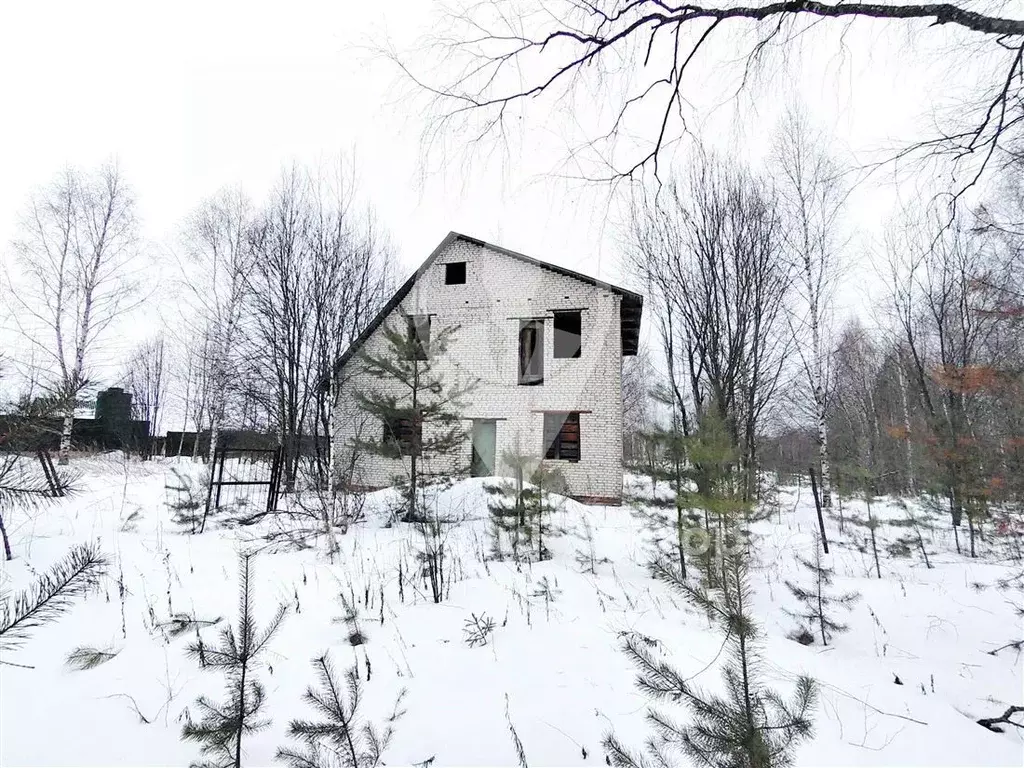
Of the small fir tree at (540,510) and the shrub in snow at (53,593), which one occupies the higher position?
the shrub in snow at (53,593)

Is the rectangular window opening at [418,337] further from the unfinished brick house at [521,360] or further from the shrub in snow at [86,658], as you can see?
the shrub in snow at [86,658]

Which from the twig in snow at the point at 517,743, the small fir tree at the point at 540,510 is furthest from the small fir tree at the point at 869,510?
the twig in snow at the point at 517,743

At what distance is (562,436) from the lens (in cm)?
1328

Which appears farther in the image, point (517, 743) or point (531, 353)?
point (531, 353)

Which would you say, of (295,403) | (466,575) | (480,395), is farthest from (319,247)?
(466,575)

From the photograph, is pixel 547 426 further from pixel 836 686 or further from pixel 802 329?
pixel 836 686

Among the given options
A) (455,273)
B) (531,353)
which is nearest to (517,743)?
(531,353)

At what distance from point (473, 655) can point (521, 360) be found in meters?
10.6

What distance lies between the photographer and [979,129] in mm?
2881

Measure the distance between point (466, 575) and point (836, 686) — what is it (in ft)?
12.0

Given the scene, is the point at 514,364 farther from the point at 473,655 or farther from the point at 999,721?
the point at 999,721

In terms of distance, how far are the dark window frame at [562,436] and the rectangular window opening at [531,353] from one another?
46.6 inches

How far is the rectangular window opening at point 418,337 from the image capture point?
8.69 metres

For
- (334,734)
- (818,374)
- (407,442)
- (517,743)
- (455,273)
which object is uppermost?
(455,273)
